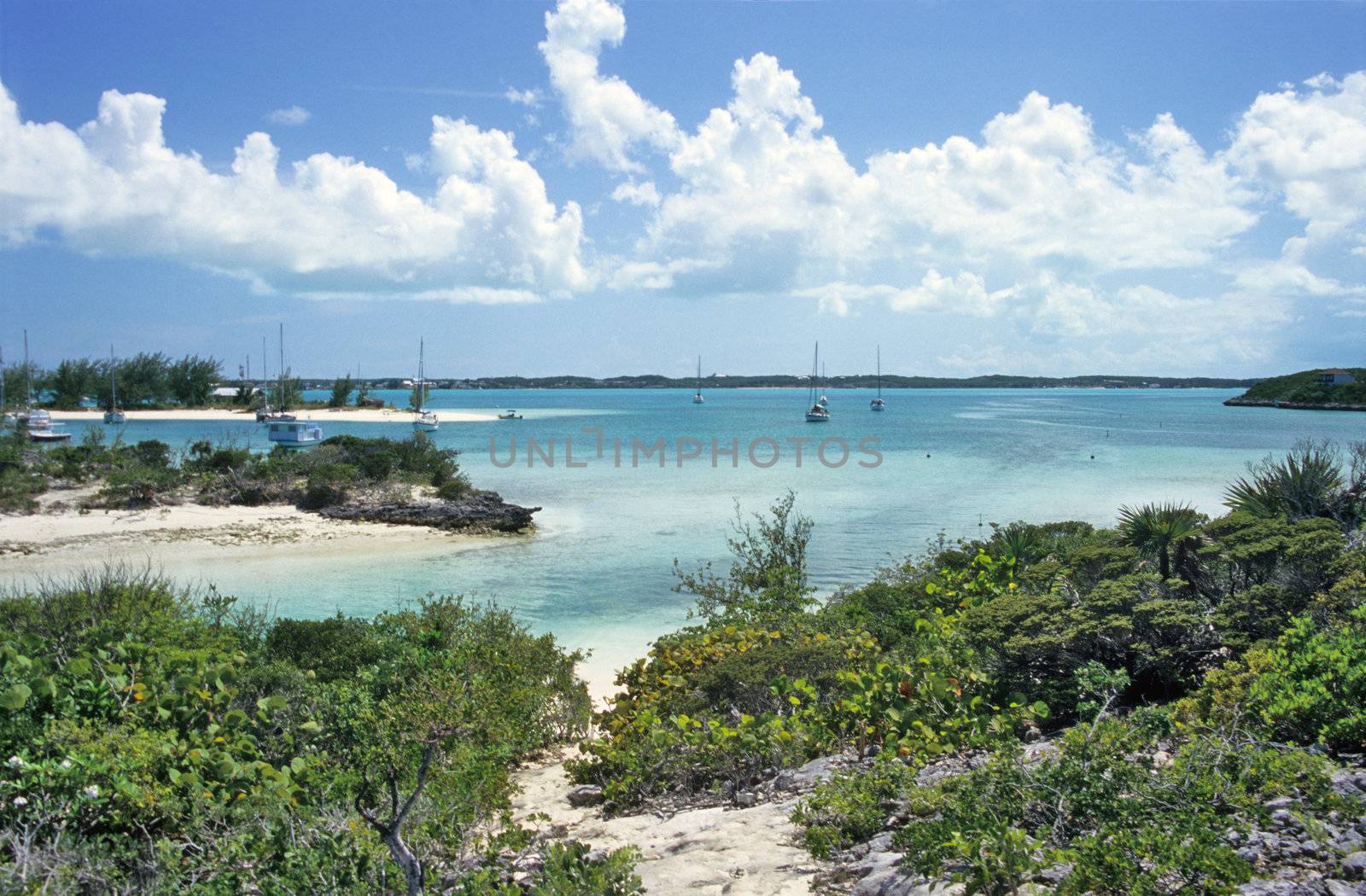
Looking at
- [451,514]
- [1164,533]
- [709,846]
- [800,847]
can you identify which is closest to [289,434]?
[451,514]

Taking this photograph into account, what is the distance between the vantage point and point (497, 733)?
605 centimetres

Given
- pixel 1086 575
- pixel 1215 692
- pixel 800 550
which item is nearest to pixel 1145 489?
pixel 800 550

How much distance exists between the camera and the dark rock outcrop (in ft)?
87.7

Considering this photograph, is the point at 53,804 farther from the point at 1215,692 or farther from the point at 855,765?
the point at 1215,692

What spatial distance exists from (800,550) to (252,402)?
107 meters

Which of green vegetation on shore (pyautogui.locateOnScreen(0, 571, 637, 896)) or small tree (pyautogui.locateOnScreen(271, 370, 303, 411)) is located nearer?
green vegetation on shore (pyautogui.locateOnScreen(0, 571, 637, 896))

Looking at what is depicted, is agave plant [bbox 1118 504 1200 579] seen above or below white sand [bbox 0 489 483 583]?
above

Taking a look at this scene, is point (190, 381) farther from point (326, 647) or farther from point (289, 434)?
point (326, 647)

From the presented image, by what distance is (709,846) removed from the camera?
5102 millimetres

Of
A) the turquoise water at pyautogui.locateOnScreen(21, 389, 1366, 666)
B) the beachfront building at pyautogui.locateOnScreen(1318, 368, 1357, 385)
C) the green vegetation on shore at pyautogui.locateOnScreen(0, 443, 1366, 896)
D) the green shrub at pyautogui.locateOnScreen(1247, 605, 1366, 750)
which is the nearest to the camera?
the green vegetation on shore at pyautogui.locateOnScreen(0, 443, 1366, 896)

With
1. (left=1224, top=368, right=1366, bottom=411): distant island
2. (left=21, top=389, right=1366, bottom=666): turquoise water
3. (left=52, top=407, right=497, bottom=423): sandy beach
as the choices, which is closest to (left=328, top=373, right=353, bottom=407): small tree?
(left=52, top=407, right=497, bottom=423): sandy beach

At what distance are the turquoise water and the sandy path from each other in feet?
23.8

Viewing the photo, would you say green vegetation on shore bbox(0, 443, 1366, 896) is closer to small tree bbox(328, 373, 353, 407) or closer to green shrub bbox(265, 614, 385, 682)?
green shrub bbox(265, 614, 385, 682)

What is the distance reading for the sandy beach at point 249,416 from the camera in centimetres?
9012
